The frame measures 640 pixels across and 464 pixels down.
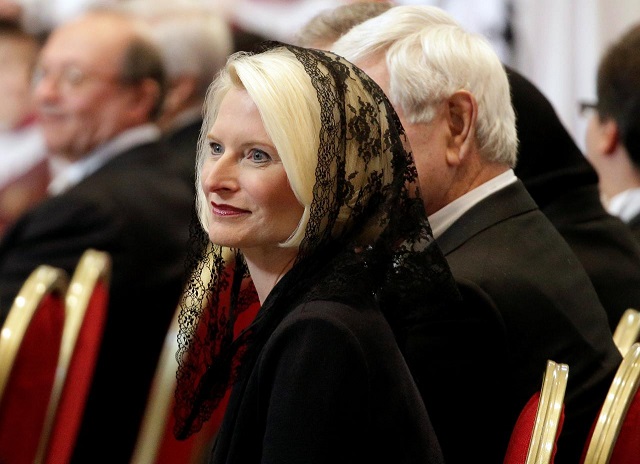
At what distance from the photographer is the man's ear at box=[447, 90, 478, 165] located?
2.05 meters

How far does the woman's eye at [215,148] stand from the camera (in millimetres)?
1660

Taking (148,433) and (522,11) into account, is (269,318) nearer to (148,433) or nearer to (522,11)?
(148,433)

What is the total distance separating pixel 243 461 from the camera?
1.50 metres

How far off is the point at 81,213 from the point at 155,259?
0.87 feet

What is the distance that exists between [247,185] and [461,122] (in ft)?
2.04

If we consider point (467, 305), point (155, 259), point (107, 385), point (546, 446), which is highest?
point (467, 305)

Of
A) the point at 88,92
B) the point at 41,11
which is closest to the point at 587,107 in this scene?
the point at 88,92

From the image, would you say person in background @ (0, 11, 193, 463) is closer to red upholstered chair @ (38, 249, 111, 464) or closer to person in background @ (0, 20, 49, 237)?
red upholstered chair @ (38, 249, 111, 464)

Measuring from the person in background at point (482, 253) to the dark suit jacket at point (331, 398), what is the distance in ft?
1.03

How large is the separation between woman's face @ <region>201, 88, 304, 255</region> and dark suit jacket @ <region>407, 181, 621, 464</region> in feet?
1.08

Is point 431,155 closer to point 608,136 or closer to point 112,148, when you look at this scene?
point 608,136

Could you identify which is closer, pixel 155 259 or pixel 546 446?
Answer: pixel 546 446

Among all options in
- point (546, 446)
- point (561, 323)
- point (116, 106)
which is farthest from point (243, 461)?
point (116, 106)

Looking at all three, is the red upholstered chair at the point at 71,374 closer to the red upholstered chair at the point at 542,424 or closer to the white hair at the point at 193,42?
the red upholstered chair at the point at 542,424
